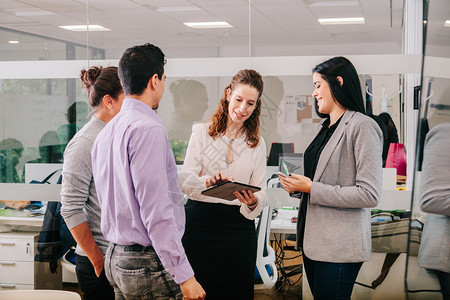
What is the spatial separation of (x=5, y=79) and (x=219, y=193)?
192cm

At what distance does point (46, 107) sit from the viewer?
3.21 metres

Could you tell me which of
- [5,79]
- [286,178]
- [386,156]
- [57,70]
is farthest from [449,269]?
[5,79]

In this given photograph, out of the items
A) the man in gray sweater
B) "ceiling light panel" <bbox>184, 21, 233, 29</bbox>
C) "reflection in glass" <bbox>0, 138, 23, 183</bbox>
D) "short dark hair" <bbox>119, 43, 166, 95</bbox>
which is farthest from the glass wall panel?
"short dark hair" <bbox>119, 43, 166, 95</bbox>

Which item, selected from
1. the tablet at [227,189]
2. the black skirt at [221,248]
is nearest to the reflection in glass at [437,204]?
the tablet at [227,189]

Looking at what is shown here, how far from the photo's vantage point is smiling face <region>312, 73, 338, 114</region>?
2.17m

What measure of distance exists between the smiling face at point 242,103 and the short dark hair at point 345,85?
0.52 metres

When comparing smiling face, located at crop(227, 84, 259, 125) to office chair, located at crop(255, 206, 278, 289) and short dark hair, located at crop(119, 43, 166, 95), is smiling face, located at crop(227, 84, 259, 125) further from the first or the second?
short dark hair, located at crop(119, 43, 166, 95)

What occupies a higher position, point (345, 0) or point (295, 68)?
point (345, 0)

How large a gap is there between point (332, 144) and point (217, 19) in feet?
4.39

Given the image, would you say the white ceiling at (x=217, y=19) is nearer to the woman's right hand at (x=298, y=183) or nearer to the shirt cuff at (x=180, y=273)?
the woman's right hand at (x=298, y=183)

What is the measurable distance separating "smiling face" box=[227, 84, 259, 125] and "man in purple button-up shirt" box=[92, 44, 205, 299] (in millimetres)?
852

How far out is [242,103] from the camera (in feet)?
8.33

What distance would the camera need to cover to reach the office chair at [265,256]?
2.95m

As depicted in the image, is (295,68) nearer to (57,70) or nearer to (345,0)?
(345,0)
